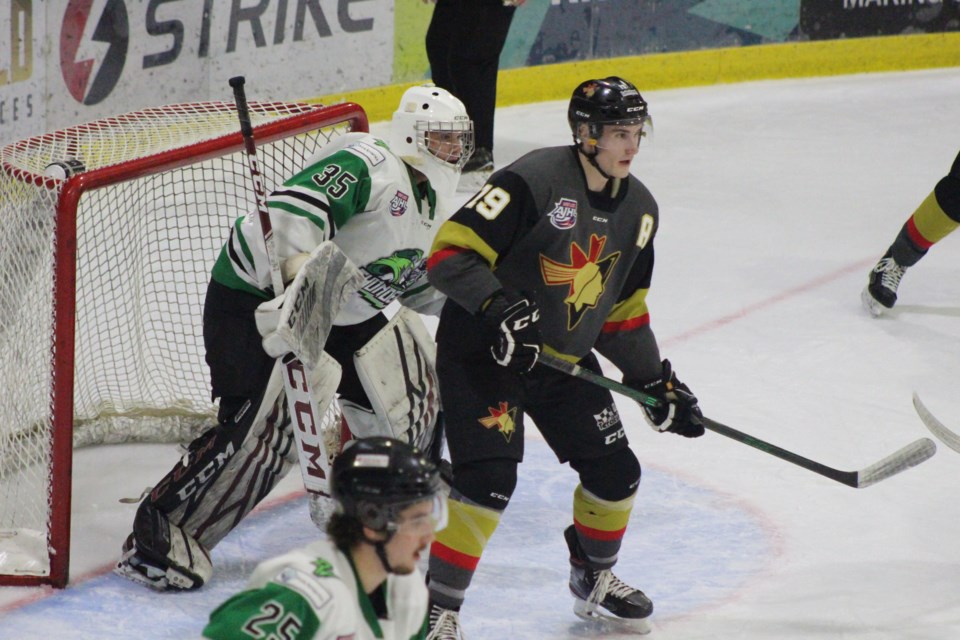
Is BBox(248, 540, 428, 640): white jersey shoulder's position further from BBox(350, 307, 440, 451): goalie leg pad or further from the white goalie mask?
the white goalie mask

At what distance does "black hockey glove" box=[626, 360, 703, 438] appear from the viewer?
2.90 metres

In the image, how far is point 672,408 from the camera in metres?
2.90

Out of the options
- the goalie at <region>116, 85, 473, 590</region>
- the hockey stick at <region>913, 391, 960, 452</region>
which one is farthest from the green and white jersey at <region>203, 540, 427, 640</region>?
the hockey stick at <region>913, 391, 960, 452</region>

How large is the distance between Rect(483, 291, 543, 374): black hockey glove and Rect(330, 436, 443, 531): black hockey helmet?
Answer: 88 cm

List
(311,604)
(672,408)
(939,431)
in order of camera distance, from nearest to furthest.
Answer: (311,604) → (672,408) → (939,431)

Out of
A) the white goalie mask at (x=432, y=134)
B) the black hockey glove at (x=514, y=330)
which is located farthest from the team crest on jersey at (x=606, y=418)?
the white goalie mask at (x=432, y=134)

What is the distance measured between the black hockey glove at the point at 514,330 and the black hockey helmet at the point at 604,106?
1.16 feet

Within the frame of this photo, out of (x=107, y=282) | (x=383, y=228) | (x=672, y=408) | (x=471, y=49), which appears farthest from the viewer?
(x=471, y=49)

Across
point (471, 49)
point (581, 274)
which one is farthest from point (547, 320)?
point (471, 49)

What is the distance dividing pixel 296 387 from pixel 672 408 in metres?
0.74

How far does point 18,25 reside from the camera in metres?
5.09

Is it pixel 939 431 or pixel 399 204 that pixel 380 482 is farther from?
pixel 939 431

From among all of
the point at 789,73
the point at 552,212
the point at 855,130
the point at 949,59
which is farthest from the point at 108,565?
the point at 949,59

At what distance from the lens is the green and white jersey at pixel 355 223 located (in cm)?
286
